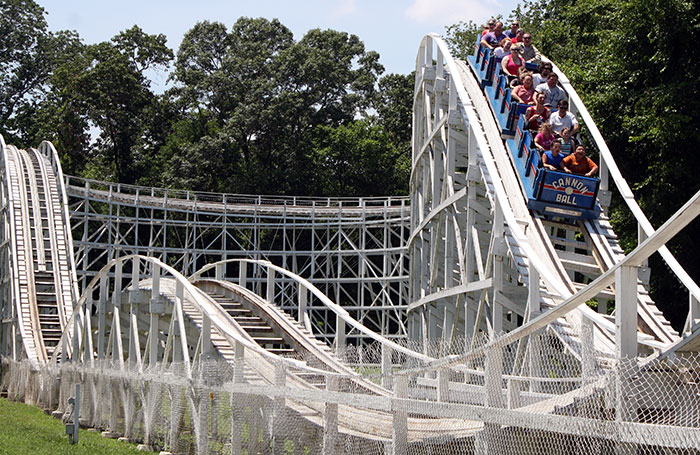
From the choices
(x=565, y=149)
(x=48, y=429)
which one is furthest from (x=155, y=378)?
(x=565, y=149)

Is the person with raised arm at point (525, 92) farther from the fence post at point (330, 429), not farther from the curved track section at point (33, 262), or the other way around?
the curved track section at point (33, 262)

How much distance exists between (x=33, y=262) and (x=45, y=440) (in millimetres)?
14487

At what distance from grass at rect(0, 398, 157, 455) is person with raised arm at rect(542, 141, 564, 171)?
728cm

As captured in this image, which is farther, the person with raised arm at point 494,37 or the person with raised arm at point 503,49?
the person with raised arm at point 494,37

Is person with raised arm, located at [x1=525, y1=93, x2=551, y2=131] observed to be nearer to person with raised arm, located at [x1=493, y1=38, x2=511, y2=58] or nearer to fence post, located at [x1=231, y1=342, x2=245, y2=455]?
person with raised arm, located at [x1=493, y1=38, x2=511, y2=58]

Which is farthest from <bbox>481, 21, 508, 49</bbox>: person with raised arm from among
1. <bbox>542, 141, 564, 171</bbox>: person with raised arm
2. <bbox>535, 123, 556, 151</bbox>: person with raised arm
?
<bbox>542, 141, 564, 171</bbox>: person with raised arm

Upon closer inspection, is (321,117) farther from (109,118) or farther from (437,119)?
(437,119)

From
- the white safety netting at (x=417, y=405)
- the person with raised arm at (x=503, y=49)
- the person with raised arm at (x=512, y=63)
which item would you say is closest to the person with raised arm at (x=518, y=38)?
the person with raised arm at (x=503, y=49)

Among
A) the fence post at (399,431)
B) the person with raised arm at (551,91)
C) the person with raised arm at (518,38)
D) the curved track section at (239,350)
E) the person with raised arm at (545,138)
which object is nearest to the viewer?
the fence post at (399,431)

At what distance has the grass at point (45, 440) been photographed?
11.9 metres

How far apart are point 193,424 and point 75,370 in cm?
592

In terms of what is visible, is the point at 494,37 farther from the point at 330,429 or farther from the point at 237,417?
the point at 330,429

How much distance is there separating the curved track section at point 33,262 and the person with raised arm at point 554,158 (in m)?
14.6

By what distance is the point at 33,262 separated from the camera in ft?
86.9
